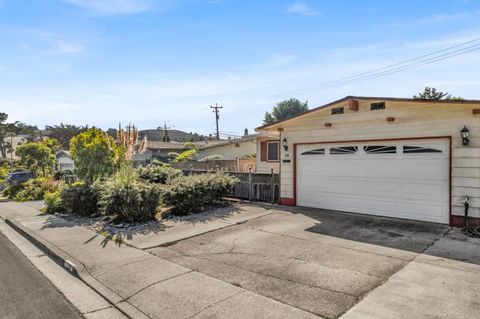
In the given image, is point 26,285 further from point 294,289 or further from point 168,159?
point 168,159

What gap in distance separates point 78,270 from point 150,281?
157cm

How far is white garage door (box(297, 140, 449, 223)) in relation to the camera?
8156mm

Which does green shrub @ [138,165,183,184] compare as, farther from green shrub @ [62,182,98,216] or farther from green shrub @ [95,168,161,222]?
green shrub @ [95,168,161,222]

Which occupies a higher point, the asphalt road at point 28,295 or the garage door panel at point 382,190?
the garage door panel at point 382,190

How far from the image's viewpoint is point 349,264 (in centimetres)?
542

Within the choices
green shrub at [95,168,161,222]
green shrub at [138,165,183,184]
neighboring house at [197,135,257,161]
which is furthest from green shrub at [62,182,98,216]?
neighboring house at [197,135,257,161]

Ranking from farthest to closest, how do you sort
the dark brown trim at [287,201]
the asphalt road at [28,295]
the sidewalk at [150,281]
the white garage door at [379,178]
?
1. the dark brown trim at [287,201]
2. the white garage door at [379,178]
3. the asphalt road at [28,295]
4. the sidewalk at [150,281]

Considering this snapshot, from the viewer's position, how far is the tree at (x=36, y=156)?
22094 millimetres

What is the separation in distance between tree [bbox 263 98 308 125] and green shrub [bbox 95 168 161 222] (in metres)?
44.5

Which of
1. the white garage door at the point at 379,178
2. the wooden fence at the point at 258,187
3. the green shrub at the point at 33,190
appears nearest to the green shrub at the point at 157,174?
the wooden fence at the point at 258,187

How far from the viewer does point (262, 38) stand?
40.4ft

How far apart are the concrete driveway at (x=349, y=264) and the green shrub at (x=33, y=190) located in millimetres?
12166

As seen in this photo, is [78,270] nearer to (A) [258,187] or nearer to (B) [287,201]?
(B) [287,201]

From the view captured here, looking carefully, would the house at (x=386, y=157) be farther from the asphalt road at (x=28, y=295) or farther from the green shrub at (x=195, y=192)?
the asphalt road at (x=28, y=295)
